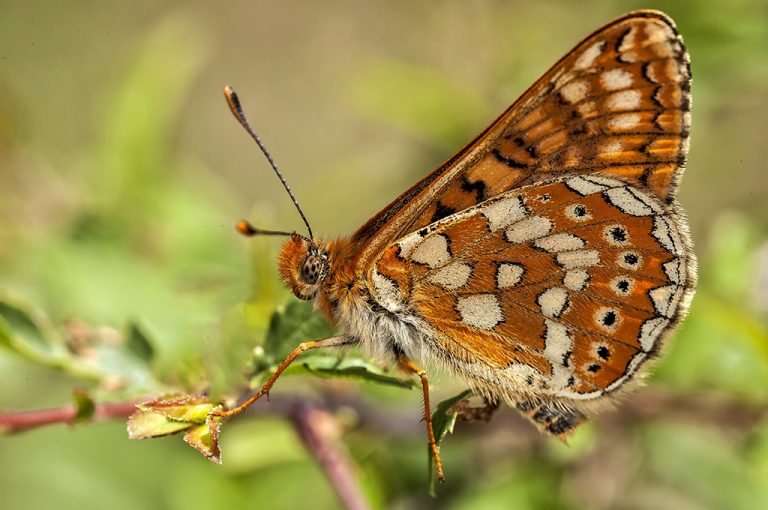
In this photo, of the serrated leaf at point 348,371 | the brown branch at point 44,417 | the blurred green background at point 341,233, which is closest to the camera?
the serrated leaf at point 348,371

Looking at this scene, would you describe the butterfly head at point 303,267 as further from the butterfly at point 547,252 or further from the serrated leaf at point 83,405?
the serrated leaf at point 83,405

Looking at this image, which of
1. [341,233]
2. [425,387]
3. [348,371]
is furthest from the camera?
[341,233]

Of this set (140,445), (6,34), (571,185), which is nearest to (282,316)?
(571,185)

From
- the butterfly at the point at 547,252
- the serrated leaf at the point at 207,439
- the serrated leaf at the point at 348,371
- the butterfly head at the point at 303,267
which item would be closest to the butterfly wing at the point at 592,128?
the butterfly at the point at 547,252

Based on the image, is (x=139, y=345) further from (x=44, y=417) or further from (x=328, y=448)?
(x=328, y=448)

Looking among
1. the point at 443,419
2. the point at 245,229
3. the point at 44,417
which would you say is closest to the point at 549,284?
the point at 443,419

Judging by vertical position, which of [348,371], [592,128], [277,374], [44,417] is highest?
[592,128]
